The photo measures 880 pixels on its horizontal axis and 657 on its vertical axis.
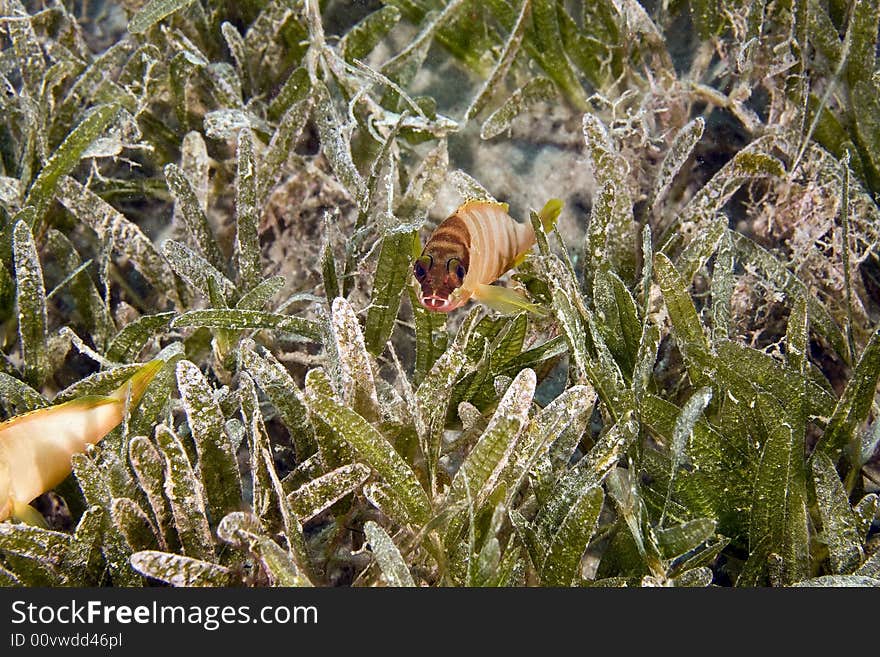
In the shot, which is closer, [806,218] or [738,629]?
[738,629]

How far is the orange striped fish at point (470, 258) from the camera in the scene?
2.15 meters

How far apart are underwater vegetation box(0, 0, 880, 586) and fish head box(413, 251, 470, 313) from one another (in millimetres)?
132

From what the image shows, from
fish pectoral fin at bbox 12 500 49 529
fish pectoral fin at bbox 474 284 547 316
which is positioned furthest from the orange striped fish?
fish pectoral fin at bbox 12 500 49 529

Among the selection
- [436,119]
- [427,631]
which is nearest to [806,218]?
[436,119]

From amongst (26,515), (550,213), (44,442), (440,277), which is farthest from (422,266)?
(26,515)

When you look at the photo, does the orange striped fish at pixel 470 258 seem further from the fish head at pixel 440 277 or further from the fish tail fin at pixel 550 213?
the fish tail fin at pixel 550 213

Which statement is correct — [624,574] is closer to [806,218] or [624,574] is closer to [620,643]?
[620,643]

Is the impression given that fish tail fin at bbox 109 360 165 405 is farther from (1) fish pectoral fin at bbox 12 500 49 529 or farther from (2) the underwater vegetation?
(1) fish pectoral fin at bbox 12 500 49 529

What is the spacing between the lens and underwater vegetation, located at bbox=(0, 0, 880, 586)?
2170mm

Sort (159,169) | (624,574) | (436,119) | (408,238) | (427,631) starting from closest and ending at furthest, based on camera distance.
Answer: (427,631) < (624,574) < (408,238) < (436,119) < (159,169)

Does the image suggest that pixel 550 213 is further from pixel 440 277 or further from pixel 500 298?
pixel 440 277

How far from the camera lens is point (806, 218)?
2.94m

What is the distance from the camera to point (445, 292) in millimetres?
2164

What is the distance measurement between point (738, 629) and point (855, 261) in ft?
5.26
